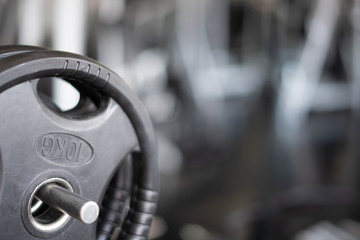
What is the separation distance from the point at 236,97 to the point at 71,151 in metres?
5.07

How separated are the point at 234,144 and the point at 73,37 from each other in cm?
221

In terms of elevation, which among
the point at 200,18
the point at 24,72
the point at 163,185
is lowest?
the point at 163,185

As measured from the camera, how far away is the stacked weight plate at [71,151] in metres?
0.30

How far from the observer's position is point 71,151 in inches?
13.3

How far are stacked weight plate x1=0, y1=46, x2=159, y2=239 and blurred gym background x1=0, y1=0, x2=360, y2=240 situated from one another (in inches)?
18.1

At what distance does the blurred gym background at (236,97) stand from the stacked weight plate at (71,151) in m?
0.46

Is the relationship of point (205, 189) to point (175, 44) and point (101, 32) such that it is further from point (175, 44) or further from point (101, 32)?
point (175, 44)

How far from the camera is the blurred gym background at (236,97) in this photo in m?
1.59

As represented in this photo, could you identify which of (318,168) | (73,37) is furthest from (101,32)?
(318,168)

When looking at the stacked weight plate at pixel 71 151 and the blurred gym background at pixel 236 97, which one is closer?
the stacked weight plate at pixel 71 151

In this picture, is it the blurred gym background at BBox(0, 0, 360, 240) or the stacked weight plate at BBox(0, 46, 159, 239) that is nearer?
the stacked weight plate at BBox(0, 46, 159, 239)

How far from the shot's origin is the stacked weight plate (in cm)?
30

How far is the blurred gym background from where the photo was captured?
62.5 inches

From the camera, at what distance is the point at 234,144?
376 centimetres
